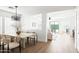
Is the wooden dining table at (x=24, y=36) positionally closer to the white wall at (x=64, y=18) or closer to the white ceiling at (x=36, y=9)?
the white ceiling at (x=36, y=9)

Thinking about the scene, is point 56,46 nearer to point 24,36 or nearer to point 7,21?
point 24,36

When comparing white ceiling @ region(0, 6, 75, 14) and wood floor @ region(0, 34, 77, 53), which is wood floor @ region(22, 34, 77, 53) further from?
white ceiling @ region(0, 6, 75, 14)

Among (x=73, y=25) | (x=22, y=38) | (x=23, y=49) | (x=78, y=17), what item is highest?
(x=78, y=17)

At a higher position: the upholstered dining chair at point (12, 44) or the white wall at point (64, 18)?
the white wall at point (64, 18)

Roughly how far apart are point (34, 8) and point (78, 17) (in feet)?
4.30

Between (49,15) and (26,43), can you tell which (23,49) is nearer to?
(26,43)

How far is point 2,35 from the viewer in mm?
2916

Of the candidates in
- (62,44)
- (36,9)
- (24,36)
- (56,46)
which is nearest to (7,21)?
(24,36)

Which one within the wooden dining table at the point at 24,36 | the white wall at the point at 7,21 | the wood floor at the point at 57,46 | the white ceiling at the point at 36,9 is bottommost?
the wood floor at the point at 57,46

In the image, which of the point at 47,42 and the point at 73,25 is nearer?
the point at 73,25

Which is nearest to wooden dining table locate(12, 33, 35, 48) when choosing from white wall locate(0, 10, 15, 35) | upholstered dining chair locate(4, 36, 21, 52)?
upholstered dining chair locate(4, 36, 21, 52)

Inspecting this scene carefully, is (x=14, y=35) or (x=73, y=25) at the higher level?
(x=73, y=25)

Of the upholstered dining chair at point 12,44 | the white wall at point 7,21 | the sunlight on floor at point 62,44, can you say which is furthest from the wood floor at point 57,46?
the white wall at point 7,21
